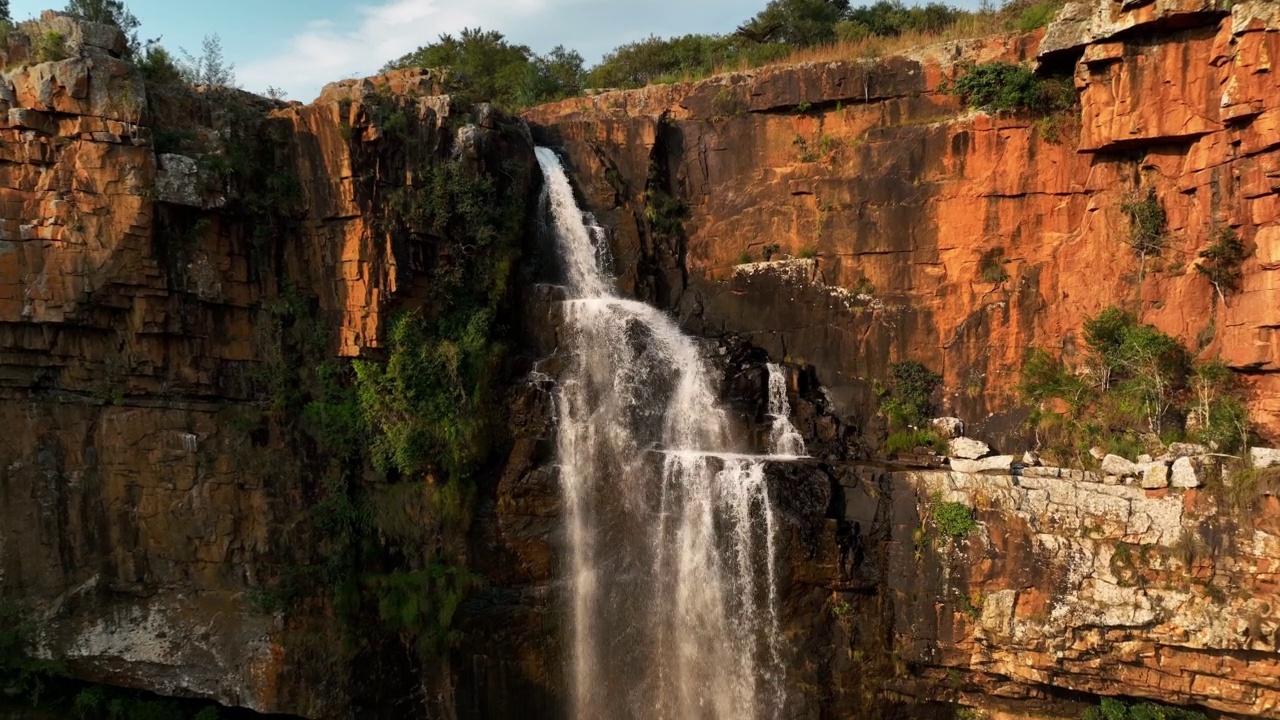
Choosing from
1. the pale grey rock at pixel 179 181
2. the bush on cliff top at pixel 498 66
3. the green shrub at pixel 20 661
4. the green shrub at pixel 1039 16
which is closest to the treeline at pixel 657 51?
the bush on cliff top at pixel 498 66

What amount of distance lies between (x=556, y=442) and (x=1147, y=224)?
10793mm

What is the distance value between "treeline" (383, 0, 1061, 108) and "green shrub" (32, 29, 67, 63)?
11.1m

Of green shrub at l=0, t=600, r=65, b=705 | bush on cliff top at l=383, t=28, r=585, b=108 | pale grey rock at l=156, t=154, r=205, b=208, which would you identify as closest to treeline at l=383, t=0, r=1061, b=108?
bush on cliff top at l=383, t=28, r=585, b=108

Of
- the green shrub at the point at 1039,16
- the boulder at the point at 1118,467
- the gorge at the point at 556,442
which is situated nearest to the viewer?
the gorge at the point at 556,442

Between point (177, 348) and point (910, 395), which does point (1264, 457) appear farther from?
point (177, 348)

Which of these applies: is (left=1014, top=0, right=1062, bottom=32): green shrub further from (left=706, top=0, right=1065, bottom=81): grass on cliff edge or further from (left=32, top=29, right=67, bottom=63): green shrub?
(left=32, top=29, right=67, bottom=63): green shrub

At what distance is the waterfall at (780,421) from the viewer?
13625 mm

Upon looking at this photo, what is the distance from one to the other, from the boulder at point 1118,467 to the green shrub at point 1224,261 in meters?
3.14

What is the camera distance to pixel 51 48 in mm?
11039

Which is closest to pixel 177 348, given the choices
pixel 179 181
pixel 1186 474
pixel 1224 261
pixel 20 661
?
pixel 179 181

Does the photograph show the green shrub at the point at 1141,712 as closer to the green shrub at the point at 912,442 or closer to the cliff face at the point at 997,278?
the cliff face at the point at 997,278

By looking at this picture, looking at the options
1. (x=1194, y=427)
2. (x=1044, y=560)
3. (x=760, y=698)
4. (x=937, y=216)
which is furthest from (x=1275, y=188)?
(x=760, y=698)

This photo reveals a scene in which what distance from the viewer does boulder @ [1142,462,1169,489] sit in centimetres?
1056

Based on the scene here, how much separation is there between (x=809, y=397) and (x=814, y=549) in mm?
4162
